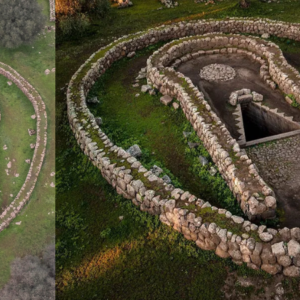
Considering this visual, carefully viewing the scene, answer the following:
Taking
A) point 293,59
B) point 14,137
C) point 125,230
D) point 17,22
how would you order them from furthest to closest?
point 17,22 → point 293,59 → point 14,137 → point 125,230

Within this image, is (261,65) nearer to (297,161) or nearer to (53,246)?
(297,161)

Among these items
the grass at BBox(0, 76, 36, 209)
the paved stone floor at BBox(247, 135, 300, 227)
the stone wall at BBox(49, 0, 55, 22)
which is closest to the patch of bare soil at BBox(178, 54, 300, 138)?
the paved stone floor at BBox(247, 135, 300, 227)

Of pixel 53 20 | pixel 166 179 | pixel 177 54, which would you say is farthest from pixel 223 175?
pixel 53 20

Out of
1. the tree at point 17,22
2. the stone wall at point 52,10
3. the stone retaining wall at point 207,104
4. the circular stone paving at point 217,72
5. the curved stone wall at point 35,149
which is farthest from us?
the stone wall at point 52,10

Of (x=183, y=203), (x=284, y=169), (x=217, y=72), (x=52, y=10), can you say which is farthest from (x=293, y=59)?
(x=52, y=10)

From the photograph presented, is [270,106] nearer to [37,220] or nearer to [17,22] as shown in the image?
[37,220]

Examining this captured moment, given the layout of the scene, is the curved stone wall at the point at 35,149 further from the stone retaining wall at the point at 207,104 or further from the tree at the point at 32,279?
the stone retaining wall at the point at 207,104

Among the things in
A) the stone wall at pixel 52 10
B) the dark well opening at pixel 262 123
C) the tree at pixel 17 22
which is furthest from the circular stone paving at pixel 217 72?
the stone wall at pixel 52 10
